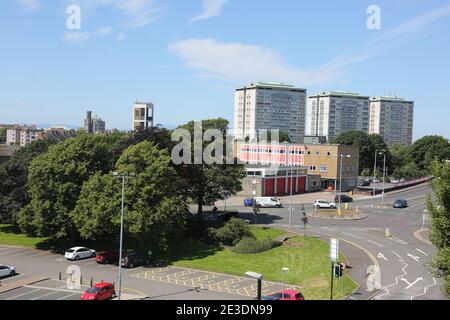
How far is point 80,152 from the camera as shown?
48.2 meters

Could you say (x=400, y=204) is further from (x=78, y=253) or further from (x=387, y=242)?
(x=78, y=253)

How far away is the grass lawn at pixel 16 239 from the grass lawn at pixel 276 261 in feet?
48.9

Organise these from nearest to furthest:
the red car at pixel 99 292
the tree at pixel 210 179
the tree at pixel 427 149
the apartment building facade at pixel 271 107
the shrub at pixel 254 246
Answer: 1. the red car at pixel 99 292
2. the shrub at pixel 254 246
3. the tree at pixel 210 179
4. the tree at pixel 427 149
5. the apartment building facade at pixel 271 107

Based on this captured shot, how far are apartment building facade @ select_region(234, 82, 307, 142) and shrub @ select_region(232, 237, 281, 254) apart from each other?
14404 cm

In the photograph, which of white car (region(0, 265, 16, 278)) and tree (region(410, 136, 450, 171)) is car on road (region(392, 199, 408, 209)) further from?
white car (region(0, 265, 16, 278))

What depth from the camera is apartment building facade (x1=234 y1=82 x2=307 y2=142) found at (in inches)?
7559

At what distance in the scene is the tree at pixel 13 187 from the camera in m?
52.4

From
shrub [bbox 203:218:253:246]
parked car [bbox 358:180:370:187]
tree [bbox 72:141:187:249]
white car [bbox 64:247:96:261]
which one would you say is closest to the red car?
tree [bbox 72:141:187:249]

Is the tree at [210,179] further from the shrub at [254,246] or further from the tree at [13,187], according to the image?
the tree at [13,187]

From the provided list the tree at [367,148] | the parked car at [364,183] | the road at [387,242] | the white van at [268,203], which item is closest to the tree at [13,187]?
the road at [387,242]

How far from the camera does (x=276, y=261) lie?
41562 millimetres

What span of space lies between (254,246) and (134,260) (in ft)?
37.0
